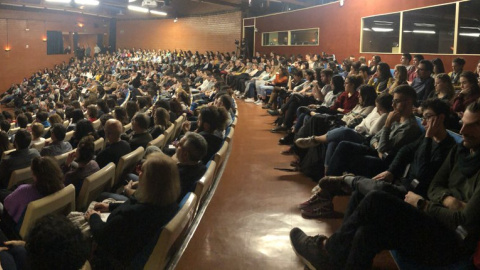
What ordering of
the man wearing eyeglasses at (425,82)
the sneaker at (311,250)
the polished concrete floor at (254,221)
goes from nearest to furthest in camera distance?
the sneaker at (311,250)
the polished concrete floor at (254,221)
the man wearing eyeglasses at (425,82)

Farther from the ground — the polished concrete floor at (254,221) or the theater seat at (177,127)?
the theater seat at (177,127)

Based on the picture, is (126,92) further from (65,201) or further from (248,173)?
(65,201)

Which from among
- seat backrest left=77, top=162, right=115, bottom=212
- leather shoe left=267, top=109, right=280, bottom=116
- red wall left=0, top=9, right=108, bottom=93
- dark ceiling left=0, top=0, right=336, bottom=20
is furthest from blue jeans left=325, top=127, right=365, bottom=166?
red wall left=0, top=9, right=108, bottom=93

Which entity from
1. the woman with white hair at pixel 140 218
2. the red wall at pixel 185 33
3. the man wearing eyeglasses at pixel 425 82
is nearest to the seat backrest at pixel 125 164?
the woman with white hair at pixel 140 218

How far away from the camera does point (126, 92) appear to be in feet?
37.0

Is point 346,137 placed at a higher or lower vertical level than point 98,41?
lower

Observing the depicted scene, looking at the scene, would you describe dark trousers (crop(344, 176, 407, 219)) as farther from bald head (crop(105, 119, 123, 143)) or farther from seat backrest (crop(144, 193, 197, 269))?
bald head (crop(105, 119, 123, 143))

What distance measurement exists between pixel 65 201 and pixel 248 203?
1580 mm

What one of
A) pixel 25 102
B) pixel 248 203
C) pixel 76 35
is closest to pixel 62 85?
pixel 25 102

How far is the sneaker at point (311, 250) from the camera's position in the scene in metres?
2.26

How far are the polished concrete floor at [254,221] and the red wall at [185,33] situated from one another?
13363 millimetres

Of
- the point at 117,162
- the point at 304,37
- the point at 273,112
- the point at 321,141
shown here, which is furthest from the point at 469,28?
the point at 304,37

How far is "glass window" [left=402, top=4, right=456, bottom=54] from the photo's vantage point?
22.7ft

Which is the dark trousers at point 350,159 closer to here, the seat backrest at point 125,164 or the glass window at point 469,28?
the seat backrest at point 125,164
